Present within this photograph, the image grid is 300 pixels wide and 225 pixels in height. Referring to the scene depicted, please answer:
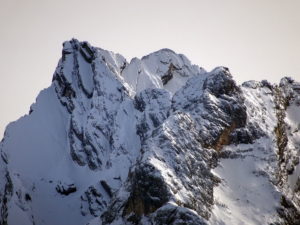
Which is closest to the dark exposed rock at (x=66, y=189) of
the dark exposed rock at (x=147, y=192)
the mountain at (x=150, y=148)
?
the mountain at (x=150, y=148)

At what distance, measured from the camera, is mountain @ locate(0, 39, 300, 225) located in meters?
49.3

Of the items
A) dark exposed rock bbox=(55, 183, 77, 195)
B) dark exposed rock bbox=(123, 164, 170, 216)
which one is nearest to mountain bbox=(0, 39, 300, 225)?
dark exposed rock bbox=(123, 164, 170, 216)

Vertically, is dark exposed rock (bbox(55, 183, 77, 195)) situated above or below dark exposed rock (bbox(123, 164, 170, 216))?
above

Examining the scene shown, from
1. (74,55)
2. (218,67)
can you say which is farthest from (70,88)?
(218,67)

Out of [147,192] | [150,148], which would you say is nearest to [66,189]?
[150,148]

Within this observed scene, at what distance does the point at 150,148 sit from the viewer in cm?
5091

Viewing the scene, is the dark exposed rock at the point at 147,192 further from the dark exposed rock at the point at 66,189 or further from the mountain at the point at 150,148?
the dark exposed rock at the point at 66,189

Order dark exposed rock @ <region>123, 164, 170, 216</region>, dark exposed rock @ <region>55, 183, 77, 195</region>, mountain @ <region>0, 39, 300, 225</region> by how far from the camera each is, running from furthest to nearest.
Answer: dark exposed rock @ <region>55, 183, 77, 195</region>
mountain @ <region>0, 39, 300, 225</region>
dark exposed rock @ <region>123, 164, 170, 216</region>

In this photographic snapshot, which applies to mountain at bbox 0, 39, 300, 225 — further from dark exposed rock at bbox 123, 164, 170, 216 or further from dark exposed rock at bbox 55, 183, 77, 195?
dark exposed rock at bbox 55, 183, 77, 195

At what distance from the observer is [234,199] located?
52.9m

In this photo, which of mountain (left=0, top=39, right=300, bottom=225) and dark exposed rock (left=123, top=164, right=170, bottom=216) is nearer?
dark exposed rock (left=123, top=164, right=170, bottom=216)

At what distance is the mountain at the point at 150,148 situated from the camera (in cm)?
4934

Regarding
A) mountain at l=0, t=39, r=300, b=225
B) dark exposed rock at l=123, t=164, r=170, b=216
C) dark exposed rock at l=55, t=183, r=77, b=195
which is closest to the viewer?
dark exposed rock at l=123, t=164, r=170, b=216

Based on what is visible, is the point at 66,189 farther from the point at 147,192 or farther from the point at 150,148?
the point at 147,192
